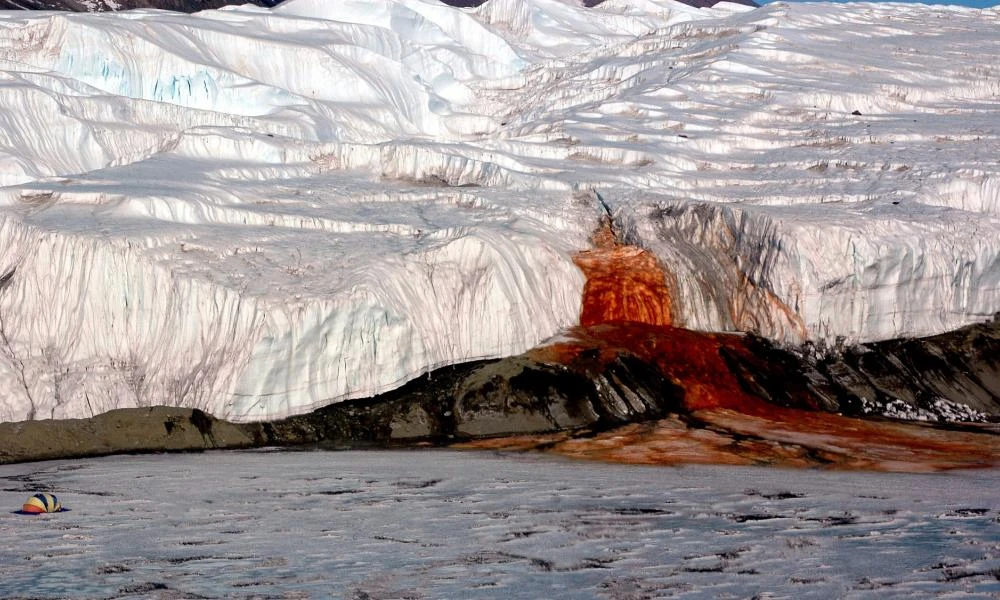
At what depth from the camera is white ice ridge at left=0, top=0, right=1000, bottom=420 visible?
21516 millimetres

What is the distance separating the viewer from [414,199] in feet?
91.7

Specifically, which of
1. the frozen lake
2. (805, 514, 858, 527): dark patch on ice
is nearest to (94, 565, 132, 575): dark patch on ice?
the frozen lake

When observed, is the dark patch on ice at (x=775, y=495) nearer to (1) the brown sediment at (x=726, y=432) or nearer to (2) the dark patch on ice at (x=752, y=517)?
(2) the dark patch on ice at (x=752, y=517)

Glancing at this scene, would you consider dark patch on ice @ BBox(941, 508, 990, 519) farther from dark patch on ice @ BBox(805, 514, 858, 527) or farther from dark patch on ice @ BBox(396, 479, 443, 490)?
dark patch on ice @ BBox(396, 479, 443, 490)

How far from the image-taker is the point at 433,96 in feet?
168

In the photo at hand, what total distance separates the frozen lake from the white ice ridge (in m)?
3.14

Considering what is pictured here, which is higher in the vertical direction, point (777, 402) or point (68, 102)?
point (68, 102)

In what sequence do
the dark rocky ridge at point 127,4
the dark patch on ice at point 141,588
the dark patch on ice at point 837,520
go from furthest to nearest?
the dark rocky ridge at point 127,4
the dark patch on ice at point 837,520
the dark patch on ice at point 141,588

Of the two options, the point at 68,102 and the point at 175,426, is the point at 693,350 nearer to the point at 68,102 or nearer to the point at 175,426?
the point at 175,426

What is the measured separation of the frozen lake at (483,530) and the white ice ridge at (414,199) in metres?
3.14

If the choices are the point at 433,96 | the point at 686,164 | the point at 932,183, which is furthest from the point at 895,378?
the point at 433,96

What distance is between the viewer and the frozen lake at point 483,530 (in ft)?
36.9

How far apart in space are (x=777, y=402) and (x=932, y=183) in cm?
949

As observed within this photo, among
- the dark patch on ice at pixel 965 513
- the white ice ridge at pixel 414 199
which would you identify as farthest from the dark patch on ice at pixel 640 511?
the white ice ridge at pixel 414 199
